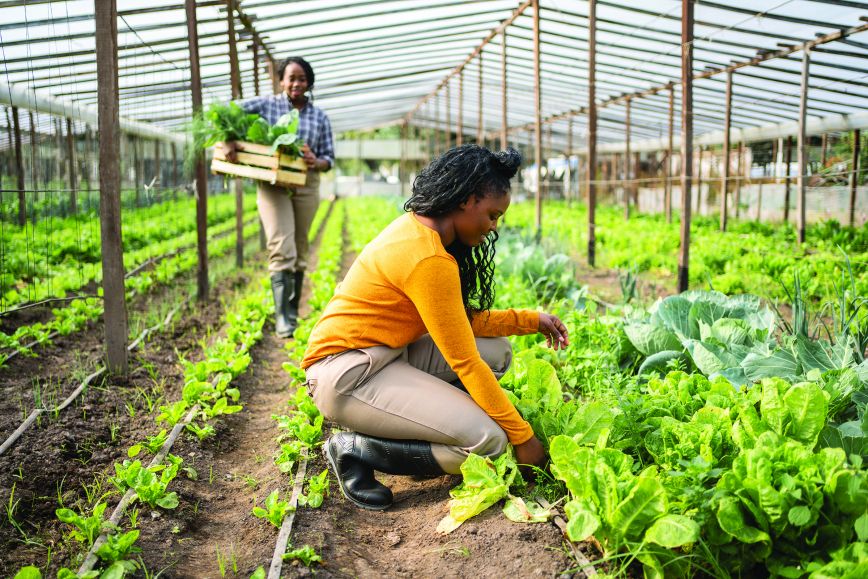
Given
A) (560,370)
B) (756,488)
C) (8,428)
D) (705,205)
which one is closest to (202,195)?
(8,428)

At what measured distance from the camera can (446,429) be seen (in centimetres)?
250

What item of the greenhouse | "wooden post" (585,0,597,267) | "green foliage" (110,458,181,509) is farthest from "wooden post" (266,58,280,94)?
"green foliage" (110,458,181,509)

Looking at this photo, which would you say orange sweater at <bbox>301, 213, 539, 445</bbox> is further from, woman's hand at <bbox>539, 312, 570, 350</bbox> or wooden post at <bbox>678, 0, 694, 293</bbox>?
wooden post at <bbox>678, 0, 694, 293</bbox>

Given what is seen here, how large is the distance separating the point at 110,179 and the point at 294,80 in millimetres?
1626

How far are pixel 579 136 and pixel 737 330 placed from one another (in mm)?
20150

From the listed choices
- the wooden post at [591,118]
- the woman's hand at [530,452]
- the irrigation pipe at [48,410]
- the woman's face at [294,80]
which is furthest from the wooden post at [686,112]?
the irrigation pipe at [48,410]

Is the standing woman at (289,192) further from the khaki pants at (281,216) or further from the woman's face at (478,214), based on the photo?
the woman's face at (478,214)

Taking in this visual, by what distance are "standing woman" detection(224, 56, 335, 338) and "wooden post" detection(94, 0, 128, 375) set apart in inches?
50.9

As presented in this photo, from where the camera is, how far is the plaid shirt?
5.21 metres

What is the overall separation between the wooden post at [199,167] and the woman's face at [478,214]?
3852 mm

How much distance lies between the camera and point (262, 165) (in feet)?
15.8

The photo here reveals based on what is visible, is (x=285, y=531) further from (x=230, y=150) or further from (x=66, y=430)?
(x=230, y=150)

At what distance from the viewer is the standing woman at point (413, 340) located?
7.94 feet

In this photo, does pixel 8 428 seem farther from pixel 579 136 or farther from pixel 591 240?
pixel 579 136
